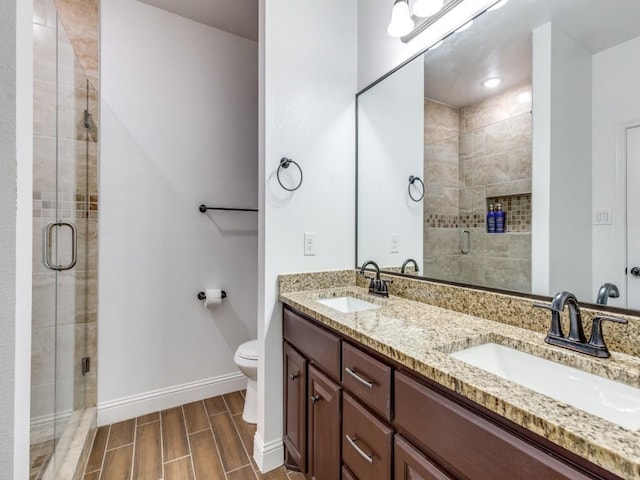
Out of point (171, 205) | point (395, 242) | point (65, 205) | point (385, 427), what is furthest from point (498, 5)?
point (65, 205)

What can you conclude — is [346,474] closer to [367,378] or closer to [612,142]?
[367,378]

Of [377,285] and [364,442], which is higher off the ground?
[377,285]

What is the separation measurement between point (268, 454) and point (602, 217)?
178 cm

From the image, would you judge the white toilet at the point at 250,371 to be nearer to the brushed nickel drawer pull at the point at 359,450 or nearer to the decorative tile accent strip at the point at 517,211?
the brushed nickel drawer pull at the point at 359,450

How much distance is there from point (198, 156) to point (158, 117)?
13.7 inches

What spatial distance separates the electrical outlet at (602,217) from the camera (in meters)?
0.94

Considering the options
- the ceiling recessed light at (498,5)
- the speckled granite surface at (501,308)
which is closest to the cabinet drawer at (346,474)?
the speckled granite surface at (501,308)

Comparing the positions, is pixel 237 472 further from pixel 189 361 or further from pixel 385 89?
pixel 385 89

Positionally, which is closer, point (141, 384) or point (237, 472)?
point (237, 472)

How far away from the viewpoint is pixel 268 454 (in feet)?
5.38

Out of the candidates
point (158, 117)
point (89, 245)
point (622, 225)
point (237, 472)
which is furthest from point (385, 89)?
point (237, 472)

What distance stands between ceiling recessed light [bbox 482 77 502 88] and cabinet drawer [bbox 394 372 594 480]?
119 centimetres

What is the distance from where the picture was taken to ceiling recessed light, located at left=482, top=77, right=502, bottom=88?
4.15 ft

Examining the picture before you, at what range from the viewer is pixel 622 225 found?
3.03 ft
